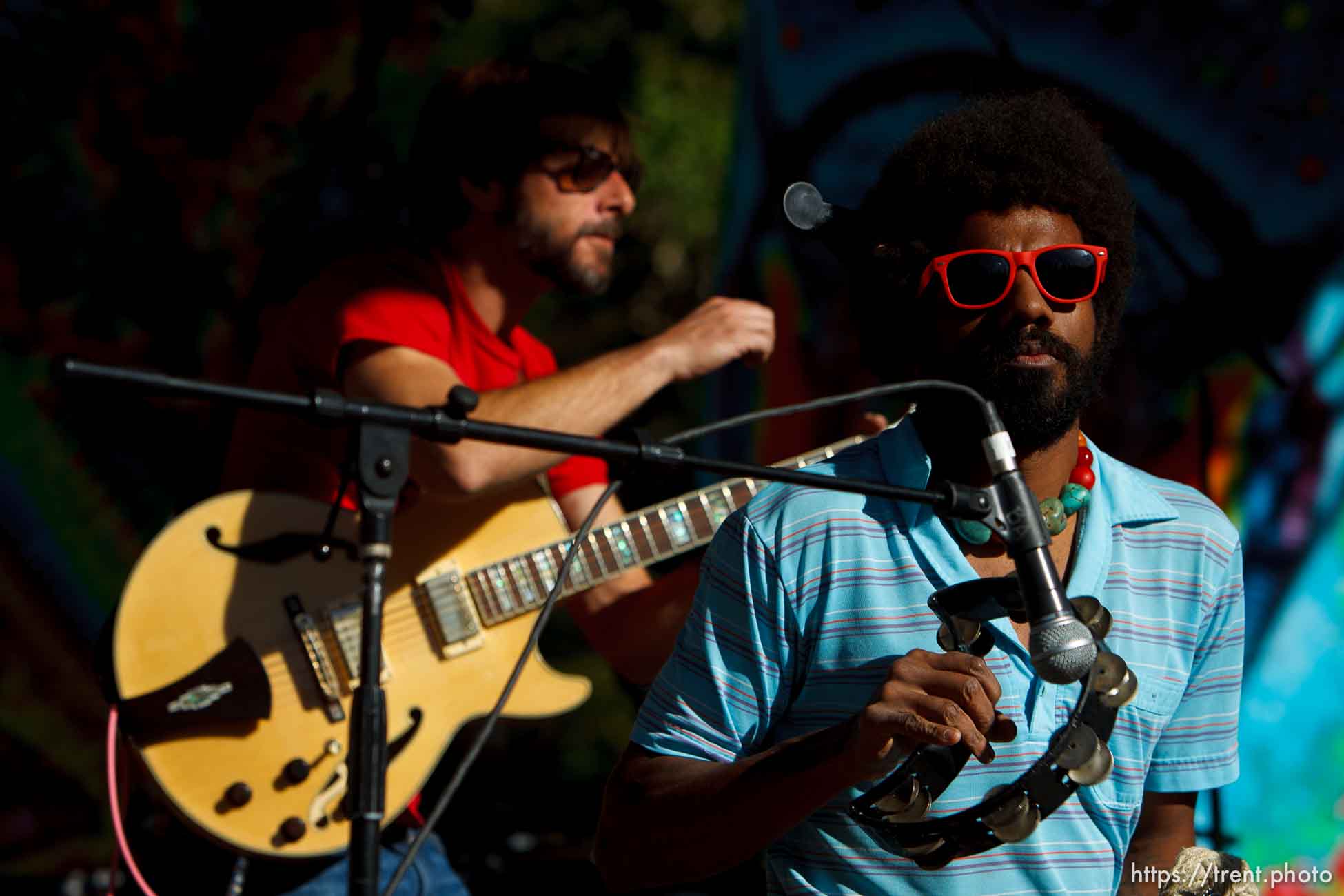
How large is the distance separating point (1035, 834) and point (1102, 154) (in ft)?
3.43

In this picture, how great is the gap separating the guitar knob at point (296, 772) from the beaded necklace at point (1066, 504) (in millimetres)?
1822

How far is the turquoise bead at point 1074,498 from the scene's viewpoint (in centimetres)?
220

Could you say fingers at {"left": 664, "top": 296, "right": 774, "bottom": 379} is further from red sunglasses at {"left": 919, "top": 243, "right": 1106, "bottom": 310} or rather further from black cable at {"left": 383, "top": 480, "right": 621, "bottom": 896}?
black cable at {"left": 383, "top": 480, "right": 621, "bottom": 896}

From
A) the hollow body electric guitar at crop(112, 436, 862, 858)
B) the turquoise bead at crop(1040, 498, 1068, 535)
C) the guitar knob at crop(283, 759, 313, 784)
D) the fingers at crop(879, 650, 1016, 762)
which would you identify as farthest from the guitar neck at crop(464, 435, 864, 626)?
the fingers at crop(879, 650, 1016, 762)

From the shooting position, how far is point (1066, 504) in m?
2.20

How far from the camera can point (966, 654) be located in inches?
67.1

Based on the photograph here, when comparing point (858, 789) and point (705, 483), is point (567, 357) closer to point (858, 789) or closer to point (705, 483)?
point (705, 483)

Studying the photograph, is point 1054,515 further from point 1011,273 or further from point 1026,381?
point 1011,273

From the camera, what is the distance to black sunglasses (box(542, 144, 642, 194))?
381 centimetres

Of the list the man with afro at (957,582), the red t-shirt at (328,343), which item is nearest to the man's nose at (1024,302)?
the man with afro at (957,582)

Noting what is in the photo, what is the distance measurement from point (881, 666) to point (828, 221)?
69 cm

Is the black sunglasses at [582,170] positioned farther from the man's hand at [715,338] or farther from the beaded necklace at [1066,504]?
the beaded necklace at [1066,504]

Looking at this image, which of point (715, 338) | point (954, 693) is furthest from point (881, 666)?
point (715, 338)

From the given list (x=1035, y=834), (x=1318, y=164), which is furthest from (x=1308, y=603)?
(x=1035, y=834)
